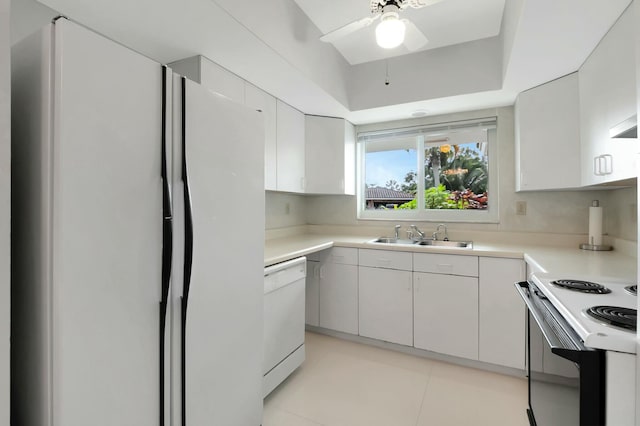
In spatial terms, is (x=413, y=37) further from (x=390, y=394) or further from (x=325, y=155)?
(x=390, y=394)

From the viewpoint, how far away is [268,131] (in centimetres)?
240

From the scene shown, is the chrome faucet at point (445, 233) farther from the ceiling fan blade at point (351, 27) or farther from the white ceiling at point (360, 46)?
the ceiling fan blade at point (351, 27)

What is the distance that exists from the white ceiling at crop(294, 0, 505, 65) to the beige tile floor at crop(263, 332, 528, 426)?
96.2 inches

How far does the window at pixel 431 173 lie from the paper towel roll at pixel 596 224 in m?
0.67

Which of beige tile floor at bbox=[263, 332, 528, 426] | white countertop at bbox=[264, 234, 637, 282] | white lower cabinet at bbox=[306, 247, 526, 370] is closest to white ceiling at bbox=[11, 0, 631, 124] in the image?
white countertop at bbox=[264, 234, 637, 282]

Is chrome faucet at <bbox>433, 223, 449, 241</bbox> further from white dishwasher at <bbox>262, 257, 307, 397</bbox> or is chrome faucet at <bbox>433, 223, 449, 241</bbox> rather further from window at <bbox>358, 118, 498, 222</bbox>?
white dishwasher at <bbox>262, 257, 307, 397</bbox>

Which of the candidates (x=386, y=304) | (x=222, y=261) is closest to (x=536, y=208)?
(x=386, y=304)

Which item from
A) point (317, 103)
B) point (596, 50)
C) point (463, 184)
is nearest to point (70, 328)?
point (317, 103)

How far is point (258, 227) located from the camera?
154cm

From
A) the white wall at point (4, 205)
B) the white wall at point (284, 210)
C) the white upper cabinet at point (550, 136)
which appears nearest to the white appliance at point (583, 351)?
the white upper cabinet at point (550, 136)

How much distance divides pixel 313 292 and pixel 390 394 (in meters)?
1.10

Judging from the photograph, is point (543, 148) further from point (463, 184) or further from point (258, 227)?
point (258, 227)

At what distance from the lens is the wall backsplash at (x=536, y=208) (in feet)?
7.04

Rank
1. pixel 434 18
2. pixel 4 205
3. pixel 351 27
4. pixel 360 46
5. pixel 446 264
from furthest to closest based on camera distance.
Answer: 1. pixel 360 46
2. pixel 446 264
3. pixel 434 18
4. pixel 351 27
5. pixel 4 205
